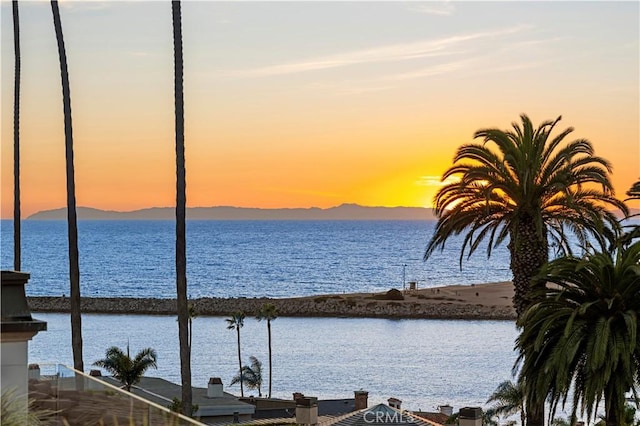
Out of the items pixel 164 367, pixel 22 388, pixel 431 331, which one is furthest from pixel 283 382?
pixel 22 388

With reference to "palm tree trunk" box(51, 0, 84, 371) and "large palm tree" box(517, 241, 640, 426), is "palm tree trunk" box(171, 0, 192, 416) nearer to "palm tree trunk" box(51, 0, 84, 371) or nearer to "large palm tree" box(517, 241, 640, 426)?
"palm tree trunk" box(51, 0, 84, 371)

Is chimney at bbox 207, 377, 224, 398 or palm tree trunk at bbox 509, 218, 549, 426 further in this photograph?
chimney at bbox 207, 377, 224, 398

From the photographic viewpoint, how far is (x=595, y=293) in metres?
23.4

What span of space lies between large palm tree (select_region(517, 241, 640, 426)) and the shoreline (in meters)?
131

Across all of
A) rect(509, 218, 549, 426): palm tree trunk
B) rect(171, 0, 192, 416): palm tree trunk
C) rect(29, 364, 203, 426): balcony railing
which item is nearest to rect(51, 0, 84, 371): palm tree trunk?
rect(171, 0, 192, 416): palm tree trunk

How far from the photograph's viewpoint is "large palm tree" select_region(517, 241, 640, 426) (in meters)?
22.3

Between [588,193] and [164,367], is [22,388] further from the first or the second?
[164,367]

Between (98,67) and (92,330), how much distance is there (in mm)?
80140

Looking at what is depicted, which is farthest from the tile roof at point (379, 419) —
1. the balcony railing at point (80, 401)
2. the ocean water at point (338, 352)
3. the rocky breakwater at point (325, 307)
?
the rocky breakwater at point (325, 307)

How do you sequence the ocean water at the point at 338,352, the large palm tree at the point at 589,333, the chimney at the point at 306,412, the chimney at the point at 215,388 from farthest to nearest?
1. the ocean water at the point at 338,352
2. the chimney at the point at 215,388
3. the chimney at the point at 306,412
4. the large palm tree at the point at 589,333

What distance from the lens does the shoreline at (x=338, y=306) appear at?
519ft

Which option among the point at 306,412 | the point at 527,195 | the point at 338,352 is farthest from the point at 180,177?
the point at 338,352
